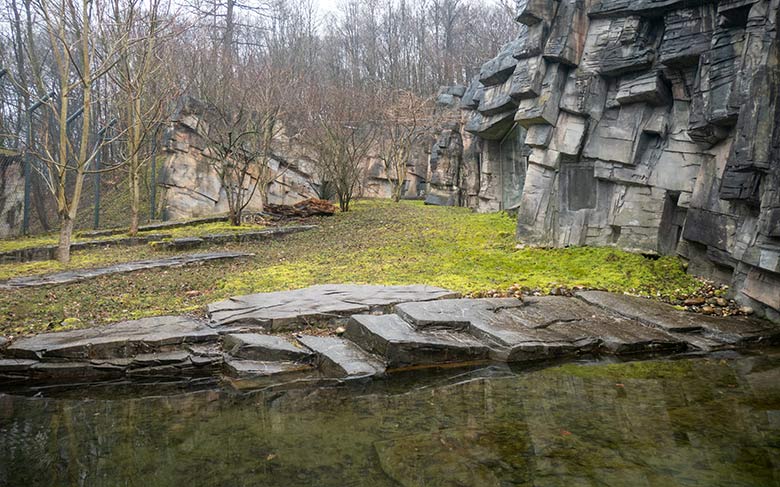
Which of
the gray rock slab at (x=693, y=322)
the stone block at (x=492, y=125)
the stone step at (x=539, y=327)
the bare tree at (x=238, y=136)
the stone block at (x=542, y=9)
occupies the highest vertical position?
the stone block at (x=542, y=9)

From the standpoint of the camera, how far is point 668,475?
325cm

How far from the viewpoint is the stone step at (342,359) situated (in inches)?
207

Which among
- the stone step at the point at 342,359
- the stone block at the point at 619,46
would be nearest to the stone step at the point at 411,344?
the stone step at the point at 342,359

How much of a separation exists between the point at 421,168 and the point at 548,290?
809 inches

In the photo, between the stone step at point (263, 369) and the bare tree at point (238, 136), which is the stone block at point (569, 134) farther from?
the bare tree at point (238, 136)

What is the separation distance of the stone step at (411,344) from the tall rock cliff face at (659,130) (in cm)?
354

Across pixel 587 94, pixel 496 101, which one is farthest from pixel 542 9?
pixel 496 101

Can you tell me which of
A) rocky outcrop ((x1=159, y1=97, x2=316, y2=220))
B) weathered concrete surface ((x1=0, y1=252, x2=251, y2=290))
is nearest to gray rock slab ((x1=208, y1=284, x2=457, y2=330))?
weathered concrete surface ((x1=0, y1=252, x2=251, y2=290))

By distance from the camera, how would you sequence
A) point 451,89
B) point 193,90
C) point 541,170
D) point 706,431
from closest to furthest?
1. point 706,431
2. point 541,170
3. point 193,90
4. point 451,89

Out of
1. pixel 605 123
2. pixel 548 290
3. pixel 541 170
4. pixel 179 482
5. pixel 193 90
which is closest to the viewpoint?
pixel 179 482

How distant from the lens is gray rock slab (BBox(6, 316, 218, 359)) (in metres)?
5.25

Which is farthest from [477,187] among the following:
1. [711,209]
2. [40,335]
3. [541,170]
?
[40,335]

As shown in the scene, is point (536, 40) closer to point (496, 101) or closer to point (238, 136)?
point (496, 101)

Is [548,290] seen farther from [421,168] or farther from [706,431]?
[421,168]
